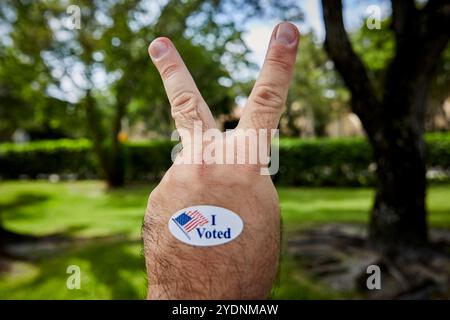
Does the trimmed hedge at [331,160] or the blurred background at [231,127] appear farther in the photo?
the trimmed hedge at [331,160]

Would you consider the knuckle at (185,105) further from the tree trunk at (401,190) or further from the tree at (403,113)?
the tree trunk at (401,190)

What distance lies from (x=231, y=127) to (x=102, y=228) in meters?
7.81

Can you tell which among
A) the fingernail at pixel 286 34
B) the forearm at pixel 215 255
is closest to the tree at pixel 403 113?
the fingernail at pixel 286 34

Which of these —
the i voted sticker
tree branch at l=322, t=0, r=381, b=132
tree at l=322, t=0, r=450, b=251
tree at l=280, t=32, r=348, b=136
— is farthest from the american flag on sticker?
tree at l=280, t=32, r=348, b=136

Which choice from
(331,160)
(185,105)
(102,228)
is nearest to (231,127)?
(185,105)

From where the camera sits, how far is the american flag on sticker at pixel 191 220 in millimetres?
992

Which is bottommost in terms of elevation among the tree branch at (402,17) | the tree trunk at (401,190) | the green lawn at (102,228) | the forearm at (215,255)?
the green lawn at (102,228)

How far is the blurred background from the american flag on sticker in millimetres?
349

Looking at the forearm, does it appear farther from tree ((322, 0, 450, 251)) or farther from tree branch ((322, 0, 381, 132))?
tree ((322, 0, 450, 251))

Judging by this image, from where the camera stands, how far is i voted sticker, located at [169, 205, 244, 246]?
0.99 m

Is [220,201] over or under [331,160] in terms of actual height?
over

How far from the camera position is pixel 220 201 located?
3.29ft

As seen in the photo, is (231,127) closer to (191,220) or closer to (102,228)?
(191,220)
